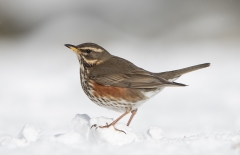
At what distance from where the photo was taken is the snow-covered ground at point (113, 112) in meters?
6.64

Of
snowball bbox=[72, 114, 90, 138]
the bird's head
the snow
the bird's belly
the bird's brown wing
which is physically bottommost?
the snow

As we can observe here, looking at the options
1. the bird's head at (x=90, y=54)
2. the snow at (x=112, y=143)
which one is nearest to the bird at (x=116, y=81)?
the bird's head at (x=90, y=54)

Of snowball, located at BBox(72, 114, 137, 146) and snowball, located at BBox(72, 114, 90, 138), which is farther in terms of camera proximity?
snowball, located at BBox(72, 114, 90, 138)

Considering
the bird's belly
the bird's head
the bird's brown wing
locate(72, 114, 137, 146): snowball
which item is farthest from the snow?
the bird's head

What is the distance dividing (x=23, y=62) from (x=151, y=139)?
10592mm

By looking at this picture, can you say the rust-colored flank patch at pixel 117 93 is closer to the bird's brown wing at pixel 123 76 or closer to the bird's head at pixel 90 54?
the bird's brown wing at pixel 123 76

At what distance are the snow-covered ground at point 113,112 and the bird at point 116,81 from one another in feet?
1.36

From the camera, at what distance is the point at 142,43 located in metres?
18.5

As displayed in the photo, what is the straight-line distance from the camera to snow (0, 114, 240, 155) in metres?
6.23

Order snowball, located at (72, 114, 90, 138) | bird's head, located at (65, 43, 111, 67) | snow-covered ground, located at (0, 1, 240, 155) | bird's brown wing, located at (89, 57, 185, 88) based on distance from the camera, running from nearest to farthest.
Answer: snow-covered ground, located at (0, 1, 240, 155)
snowball, located at (72, 114, 90, 138)
bird's brown wing, located at (89, 57, 185, 88)
bird's head, located at (65, 43, 111, 67)

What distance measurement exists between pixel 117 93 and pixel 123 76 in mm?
405

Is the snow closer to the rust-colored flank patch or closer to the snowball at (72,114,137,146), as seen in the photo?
the snowball at (72,114,137,146)

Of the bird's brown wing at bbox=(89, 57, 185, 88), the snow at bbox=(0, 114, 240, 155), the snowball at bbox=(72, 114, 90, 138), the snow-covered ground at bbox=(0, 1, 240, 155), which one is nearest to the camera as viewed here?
the snow at bbox=(0, 114, 240, 155)

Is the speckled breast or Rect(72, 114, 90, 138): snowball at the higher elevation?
the speckled breast
